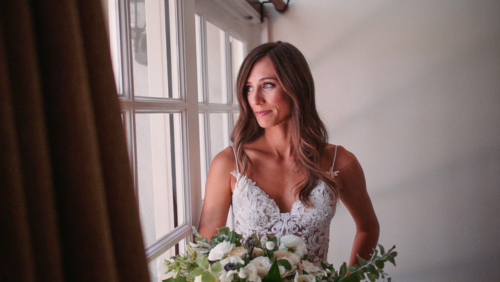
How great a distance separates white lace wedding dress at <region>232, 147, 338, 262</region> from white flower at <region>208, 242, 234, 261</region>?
50 centimetres

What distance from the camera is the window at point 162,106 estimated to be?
0.99 metres

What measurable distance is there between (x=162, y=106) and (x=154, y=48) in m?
0.19

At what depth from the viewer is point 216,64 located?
1.89 metres

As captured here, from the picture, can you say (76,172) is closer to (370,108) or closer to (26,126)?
(26,126)

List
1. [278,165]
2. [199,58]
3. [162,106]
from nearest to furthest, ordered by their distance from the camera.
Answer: [162,106] < [278,165] < [199,58]

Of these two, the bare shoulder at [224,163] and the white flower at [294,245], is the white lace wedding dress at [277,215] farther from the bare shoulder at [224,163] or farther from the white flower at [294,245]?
the white flower at [294,245]

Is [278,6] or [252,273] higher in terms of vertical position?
[278,6]

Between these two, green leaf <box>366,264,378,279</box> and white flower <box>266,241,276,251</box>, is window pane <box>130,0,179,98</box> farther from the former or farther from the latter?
green leaf <box>366,264,378,279</box>

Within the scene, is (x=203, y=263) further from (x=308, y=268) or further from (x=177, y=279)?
(x=308, y=268)

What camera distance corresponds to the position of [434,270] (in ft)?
7.97

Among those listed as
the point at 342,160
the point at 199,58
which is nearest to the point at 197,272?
the point at 342,160

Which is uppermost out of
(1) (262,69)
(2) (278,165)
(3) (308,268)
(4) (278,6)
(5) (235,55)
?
(4) (278,6)

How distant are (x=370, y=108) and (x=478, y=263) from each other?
1.22 metres

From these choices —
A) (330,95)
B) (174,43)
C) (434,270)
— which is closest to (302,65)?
(174,43)
